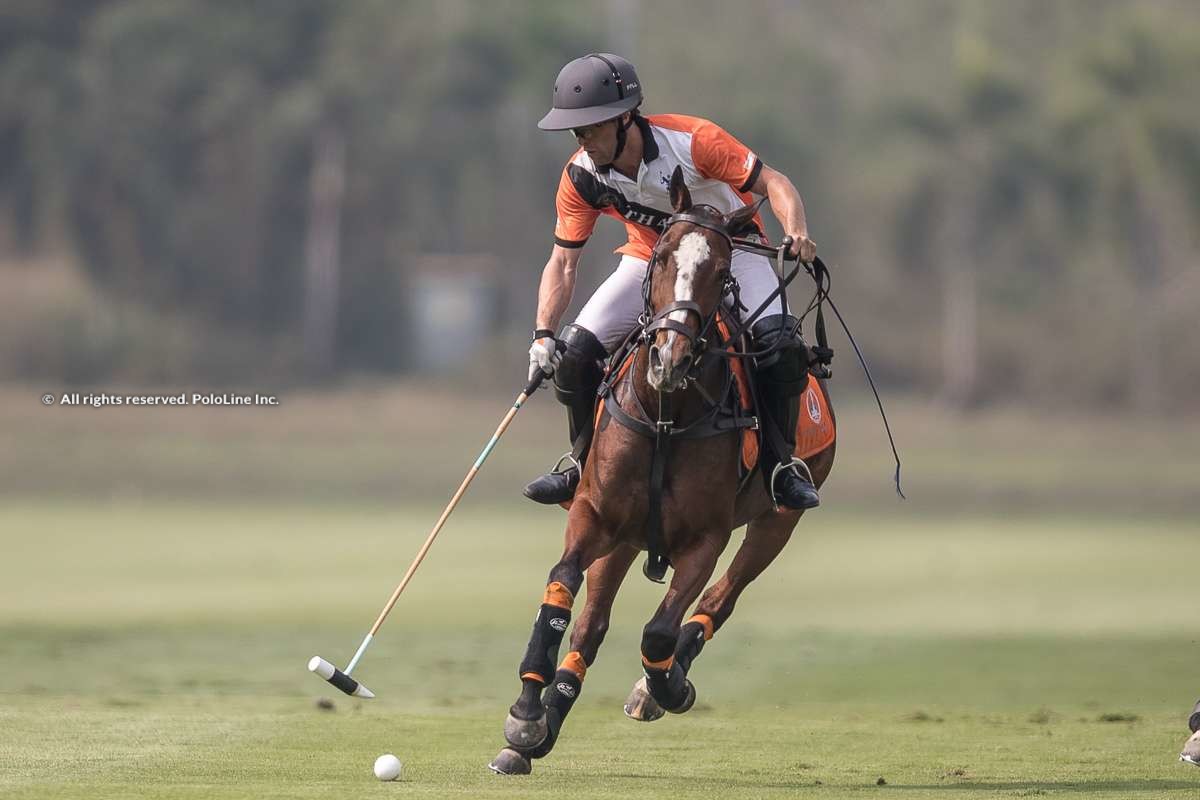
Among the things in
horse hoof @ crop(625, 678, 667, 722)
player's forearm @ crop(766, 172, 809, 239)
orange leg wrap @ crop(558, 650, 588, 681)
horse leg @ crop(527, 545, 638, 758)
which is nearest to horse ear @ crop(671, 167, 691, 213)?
player's forearm @ crop(766, 172, 809, 239)

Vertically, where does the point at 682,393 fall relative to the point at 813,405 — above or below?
above

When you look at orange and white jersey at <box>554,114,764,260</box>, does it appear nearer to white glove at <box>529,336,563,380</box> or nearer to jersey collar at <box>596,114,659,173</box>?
jersey collar at <box>596,114,659,173</box>

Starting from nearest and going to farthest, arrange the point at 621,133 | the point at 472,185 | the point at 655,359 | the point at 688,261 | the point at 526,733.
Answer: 1. the point at 655,359
2. the point at 688,261
3. the point at 526,733
4. the point at 621,133
5. the point at 472,185

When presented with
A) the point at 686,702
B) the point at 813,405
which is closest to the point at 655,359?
the point at 686,702

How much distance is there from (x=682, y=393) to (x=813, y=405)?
5.93 feet

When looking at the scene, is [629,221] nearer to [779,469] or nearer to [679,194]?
[679,194]

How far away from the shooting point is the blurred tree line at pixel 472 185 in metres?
48.5

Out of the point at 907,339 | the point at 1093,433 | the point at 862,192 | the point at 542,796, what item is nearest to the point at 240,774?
the point at 542,796

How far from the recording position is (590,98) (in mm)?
8664

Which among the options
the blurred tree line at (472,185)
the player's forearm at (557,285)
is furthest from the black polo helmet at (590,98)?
the blurred tree line at (472,185)

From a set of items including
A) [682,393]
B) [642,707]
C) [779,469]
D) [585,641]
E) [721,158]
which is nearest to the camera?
[682,393]

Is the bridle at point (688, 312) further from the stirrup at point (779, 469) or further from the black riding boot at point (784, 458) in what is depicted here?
the stirrup at point (779, 469)

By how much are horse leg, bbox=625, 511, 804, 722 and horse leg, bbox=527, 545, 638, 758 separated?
430 mm

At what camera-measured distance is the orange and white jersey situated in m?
8.96
